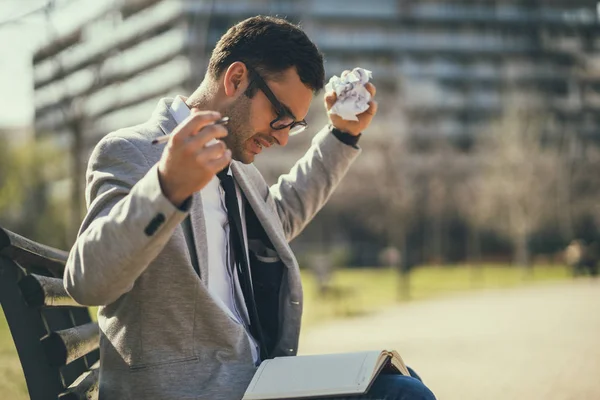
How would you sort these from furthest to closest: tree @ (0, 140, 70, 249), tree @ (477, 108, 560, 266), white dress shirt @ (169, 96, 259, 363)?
tree @ (477, 108, 560, 266), tree @ (0, 140, 70, 249), white dress shirt @ (169, 96, 259, 363)

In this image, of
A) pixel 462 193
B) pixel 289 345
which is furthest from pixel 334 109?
pixel 462 193

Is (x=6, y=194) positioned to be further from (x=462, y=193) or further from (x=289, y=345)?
(x=462, y=193)

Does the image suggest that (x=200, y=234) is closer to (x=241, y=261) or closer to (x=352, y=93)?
(x=241, y=261)

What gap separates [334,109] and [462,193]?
196 feet

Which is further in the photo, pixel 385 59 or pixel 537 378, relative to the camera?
pixel 385 59

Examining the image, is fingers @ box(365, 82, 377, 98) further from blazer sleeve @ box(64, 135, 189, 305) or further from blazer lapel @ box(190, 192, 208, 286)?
blazer sleeve @ box(64, 135, 189, 305)

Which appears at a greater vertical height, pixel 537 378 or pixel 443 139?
pixel 537 378

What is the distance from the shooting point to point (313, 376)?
2090 mm

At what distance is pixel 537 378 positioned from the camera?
7.22 m

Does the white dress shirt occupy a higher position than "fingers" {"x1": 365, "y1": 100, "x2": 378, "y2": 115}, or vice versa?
"fingers" {"x1": 365, "y1": 100, "x2": 378, "y2": 115}

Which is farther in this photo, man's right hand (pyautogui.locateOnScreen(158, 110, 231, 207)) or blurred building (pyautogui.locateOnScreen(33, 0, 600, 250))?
blurred building (pyautogui.locateOnScreen(33, 0, 600, 250))

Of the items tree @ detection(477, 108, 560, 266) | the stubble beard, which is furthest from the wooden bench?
tree @ detection(477, 108, 560, 266)

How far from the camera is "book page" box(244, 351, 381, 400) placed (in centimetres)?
201

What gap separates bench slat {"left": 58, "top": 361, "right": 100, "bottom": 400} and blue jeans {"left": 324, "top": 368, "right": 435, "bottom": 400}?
748 mm
